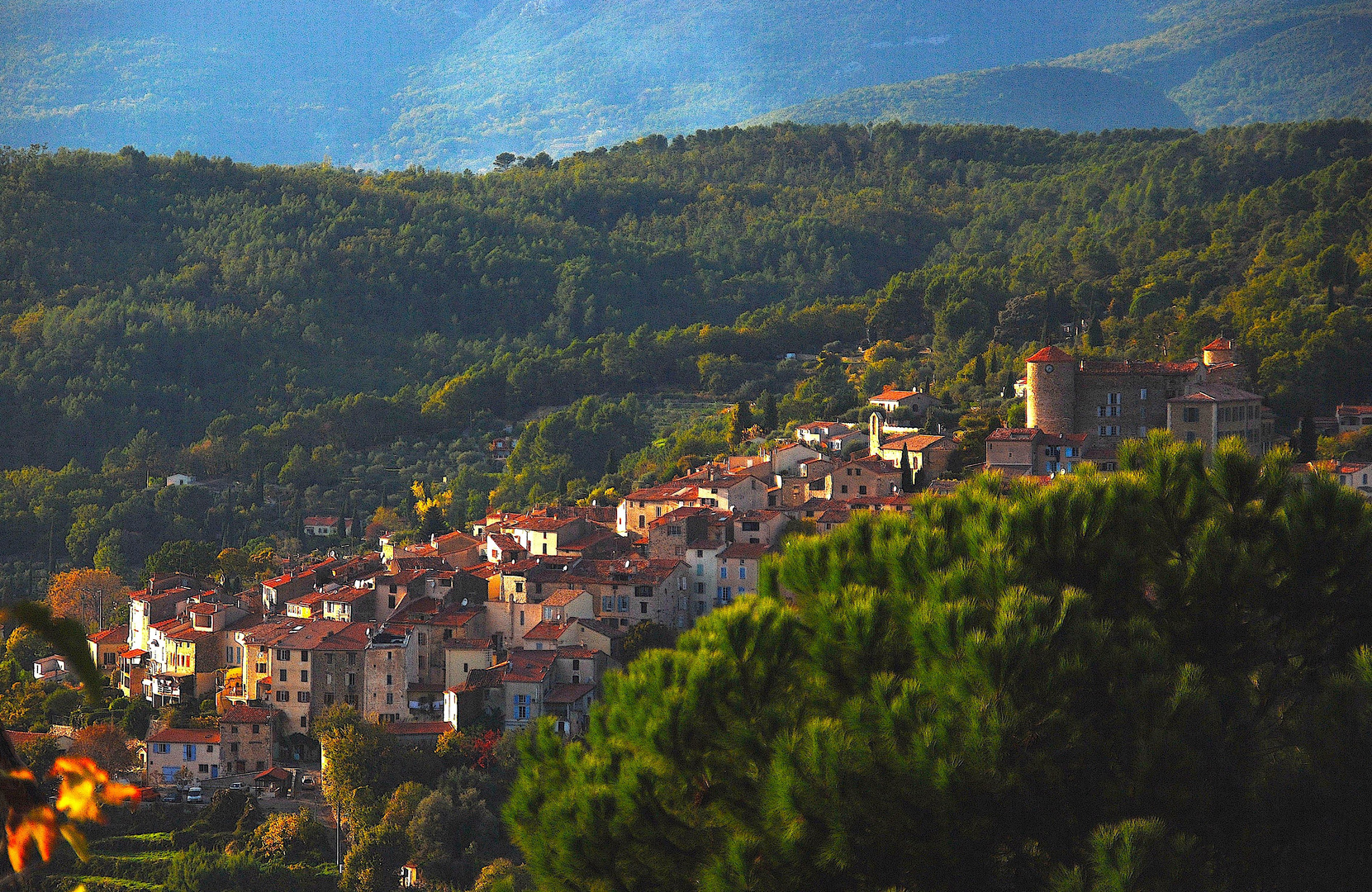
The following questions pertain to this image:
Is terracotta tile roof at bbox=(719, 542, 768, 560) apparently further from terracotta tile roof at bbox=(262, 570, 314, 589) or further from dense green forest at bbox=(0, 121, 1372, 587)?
dense green forest at bbox=(0, 121, 1372, 587)

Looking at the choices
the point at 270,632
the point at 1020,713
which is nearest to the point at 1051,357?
the point at 270,632

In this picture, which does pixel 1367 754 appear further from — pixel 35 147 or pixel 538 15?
pixel 538 15

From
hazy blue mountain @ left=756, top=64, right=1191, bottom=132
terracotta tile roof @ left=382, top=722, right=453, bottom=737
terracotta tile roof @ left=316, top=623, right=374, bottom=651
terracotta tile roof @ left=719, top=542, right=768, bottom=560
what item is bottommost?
terracotta tile roof @ left=382, top=722, right=453, bottom=737

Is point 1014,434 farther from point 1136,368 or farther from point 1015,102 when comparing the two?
point 1015,102

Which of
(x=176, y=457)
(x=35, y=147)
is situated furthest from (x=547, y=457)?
(x=35, y=147)

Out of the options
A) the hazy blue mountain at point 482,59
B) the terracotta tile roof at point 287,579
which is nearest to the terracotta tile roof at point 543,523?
the terracotta tile roof at point 287,579

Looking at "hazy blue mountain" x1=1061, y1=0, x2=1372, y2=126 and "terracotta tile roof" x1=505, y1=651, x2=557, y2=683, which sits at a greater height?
"hazy blue mountain" x1=1061, y1=0, x2=1372, y2=126

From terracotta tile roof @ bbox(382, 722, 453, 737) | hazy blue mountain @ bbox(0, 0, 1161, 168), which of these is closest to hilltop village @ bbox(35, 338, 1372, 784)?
terracotta tile roof @ bbox(382, 722, 453, 737)

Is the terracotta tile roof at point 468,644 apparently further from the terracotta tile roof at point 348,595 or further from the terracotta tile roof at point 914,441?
the terracotta tile roof at point 914,441
